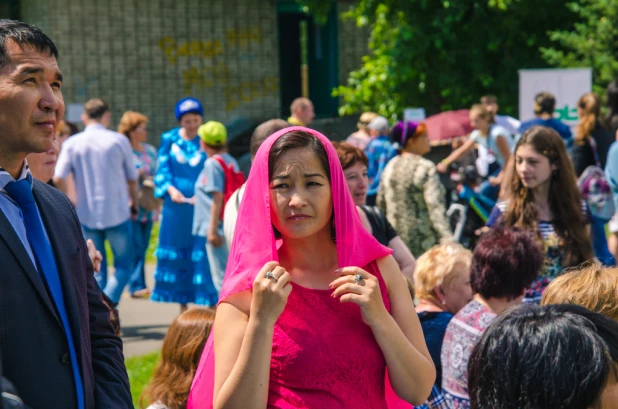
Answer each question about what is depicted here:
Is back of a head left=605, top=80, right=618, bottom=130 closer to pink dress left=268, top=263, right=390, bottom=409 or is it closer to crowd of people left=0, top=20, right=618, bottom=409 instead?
crowd of people left=0, top=20, right=618, bottom=409

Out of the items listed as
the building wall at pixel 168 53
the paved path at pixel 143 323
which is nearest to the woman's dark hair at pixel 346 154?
the paved path at pixel 143 323

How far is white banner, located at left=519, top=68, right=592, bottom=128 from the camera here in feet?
41.0

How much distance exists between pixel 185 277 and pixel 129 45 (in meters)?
10.8

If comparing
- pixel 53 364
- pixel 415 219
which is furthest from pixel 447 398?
pixel 415 219

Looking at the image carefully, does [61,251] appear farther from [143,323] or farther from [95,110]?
[143,323]

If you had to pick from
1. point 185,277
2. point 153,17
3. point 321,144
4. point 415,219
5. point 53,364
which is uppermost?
point 153,17

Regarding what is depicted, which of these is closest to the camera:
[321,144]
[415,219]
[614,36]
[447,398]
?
[321,144]

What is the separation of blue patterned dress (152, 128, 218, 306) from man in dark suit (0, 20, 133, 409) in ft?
18.4

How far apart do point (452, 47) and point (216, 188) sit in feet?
A: 33.2

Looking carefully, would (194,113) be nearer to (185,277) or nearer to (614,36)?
(185,277)

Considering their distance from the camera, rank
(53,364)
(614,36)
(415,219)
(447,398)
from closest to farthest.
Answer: (53,364) → (447,398) → (415,219) → (614,36)

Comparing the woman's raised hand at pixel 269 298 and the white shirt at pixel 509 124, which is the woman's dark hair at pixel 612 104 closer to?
the white shirt at pixel 509 124

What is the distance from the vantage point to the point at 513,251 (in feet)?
13.3

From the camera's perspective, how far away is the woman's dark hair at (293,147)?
278 centimetres
